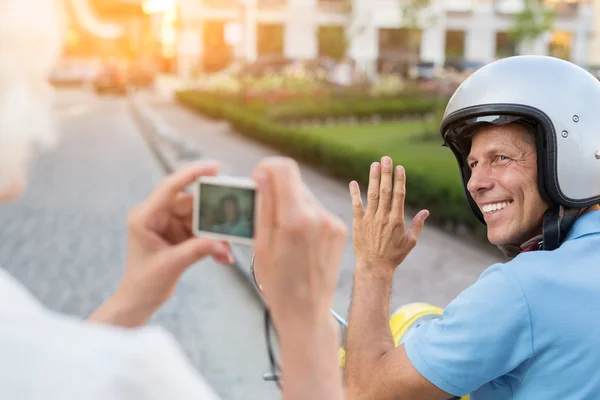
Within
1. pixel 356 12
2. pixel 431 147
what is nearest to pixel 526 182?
pixel 431 147

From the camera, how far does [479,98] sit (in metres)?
2.09

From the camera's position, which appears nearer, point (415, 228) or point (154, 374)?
point (154, 374)

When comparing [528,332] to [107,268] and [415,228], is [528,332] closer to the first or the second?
[415,228]

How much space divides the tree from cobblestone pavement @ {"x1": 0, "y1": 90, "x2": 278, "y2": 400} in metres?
32.0

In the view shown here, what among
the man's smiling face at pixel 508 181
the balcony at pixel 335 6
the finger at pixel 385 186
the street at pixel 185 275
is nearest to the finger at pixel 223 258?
the street at pixel 185 275

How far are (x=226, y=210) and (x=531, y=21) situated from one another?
4444cm

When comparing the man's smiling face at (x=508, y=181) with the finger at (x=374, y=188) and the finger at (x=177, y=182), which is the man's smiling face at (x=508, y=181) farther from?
the finger at (x=177, y=182)

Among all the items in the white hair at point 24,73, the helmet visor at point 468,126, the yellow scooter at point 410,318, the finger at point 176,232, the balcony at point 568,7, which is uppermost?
the white hair at point 24,73

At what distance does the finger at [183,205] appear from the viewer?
1.07m

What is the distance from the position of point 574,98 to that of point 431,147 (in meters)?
14.2

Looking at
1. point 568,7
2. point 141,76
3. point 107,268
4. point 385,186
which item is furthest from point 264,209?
point 568,7

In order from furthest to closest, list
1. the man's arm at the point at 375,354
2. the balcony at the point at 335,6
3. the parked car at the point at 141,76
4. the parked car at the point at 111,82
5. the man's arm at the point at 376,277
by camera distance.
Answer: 1. the balcony at the point at 335,6
2. the parked car at the point at 141,76
3. the parked car at the point at 111,82
4. the man's arm at the point at 376,277
5. the man's arm at the point at 375,354

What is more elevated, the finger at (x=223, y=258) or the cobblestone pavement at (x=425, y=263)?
the finger at (x=223, y=258)

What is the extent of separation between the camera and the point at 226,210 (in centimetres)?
93
